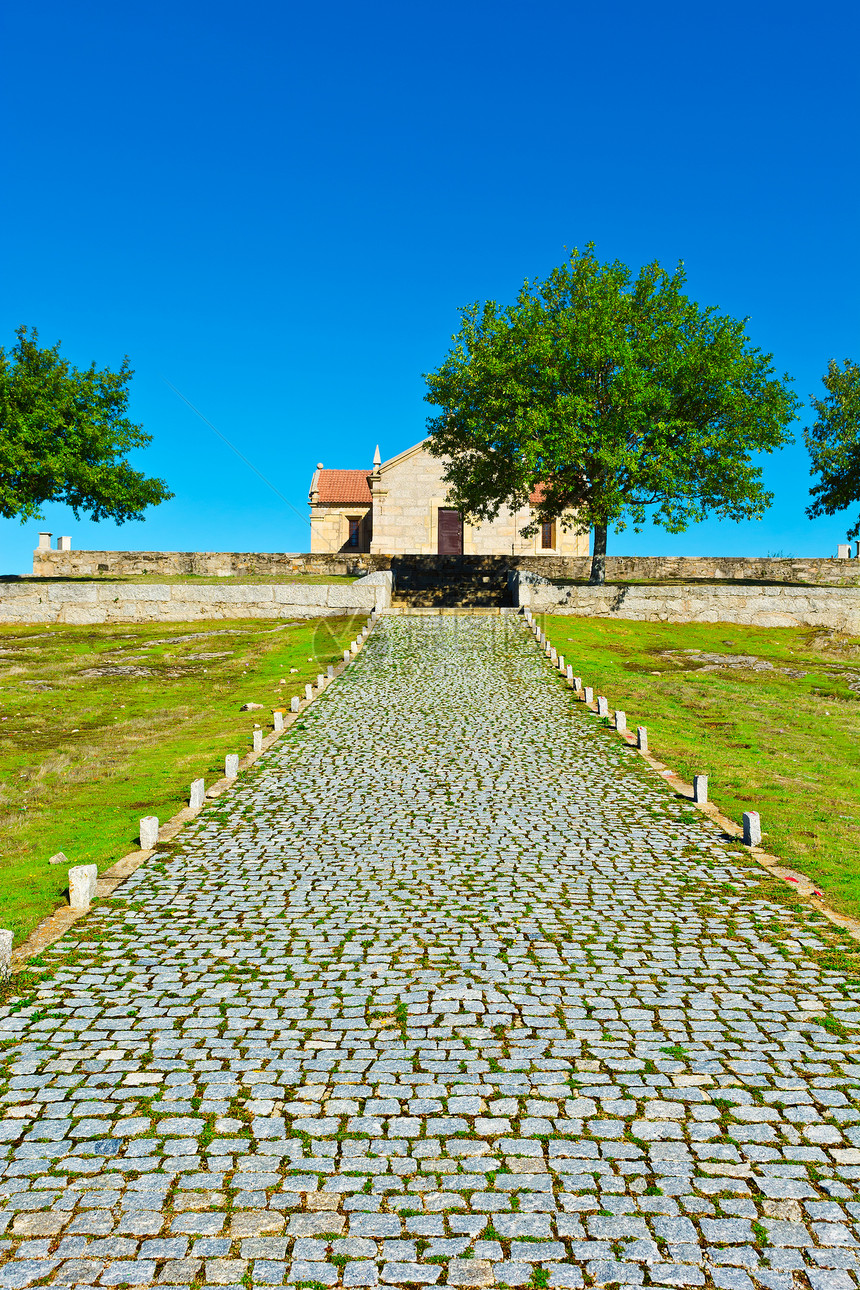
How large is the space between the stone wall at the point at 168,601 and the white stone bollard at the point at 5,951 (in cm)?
2290

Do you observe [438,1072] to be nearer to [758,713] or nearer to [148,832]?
[148,832]

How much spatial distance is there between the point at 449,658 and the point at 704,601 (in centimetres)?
1371

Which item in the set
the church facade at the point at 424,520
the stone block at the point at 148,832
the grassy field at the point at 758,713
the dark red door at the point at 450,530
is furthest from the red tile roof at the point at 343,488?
the stone block at the point at 148,832

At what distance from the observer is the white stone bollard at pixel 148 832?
10.1m

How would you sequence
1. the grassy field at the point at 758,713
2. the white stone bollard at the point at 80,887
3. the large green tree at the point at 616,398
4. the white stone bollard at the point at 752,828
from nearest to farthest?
the white stone bollard at the point at 80,887 → the white stone bollard at the point at 752,828 → the grassy field at the point at 758,713 → the large green tree at the point at 616,398

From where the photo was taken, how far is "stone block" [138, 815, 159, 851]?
10.1m

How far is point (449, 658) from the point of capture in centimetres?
2242

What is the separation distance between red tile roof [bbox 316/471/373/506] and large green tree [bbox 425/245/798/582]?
2440 cm

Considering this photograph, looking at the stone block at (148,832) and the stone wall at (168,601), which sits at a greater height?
the stone wall at (168,601)

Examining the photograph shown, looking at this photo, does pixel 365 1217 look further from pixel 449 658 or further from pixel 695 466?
pixel 695 466

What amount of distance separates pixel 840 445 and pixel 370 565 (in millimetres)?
22311

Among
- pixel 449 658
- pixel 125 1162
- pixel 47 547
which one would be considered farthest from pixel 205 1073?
pixel 47 547

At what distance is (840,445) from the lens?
3775 cm

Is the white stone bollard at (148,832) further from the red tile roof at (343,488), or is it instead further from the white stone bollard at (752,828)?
the red tile roof at (343,488)
